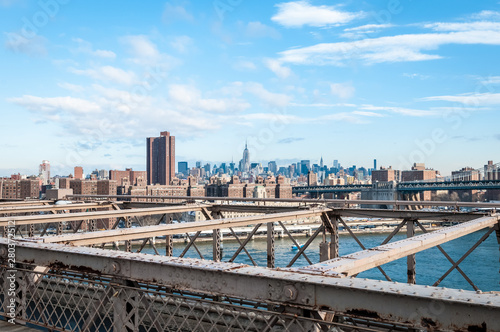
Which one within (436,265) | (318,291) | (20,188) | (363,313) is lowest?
(436,265)

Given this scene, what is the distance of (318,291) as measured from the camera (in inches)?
164

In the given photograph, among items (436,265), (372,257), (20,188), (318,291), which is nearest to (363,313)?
(318,291)

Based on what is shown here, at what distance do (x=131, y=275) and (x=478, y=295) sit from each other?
333cm

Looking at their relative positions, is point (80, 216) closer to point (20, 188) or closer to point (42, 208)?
point (42, 208)

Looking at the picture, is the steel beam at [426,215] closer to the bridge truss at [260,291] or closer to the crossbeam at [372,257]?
A: the crossbeam at [372,257]

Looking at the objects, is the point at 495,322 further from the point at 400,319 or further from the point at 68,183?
the point at 68,183

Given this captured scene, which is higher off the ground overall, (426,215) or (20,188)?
(426,215)

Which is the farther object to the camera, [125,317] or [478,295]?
[125,317]

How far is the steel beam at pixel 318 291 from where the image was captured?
12.0ft

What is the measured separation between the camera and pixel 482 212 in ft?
41.5

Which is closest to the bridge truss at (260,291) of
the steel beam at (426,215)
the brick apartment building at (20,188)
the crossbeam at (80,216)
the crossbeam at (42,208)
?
the crossbeam at (80,216)

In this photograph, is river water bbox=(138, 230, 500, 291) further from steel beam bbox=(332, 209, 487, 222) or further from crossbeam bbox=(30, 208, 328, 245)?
crossbeam bbox=(30, 208, 328, 245)

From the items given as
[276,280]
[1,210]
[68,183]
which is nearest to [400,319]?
[276,280]

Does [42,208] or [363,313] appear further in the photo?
[42,208]
